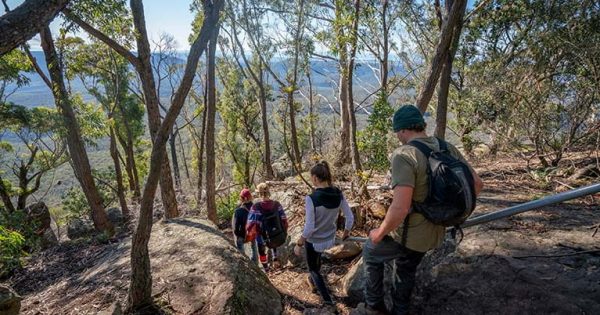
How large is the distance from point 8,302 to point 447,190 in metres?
3.95

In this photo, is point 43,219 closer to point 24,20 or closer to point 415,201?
point 24,20

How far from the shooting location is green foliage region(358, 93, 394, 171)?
5.74 meters

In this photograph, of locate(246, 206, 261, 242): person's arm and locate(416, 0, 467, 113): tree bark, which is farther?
locate(416, 0, 467, 113): tree bark

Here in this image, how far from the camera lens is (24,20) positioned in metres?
2.44

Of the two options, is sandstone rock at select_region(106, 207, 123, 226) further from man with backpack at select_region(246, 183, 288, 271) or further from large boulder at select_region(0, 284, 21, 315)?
large boulder at select_region(0, 284, 21, 315)

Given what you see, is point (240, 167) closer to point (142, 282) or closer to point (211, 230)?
point (211, 230)

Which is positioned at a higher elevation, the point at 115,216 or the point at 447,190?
the point at 447,190

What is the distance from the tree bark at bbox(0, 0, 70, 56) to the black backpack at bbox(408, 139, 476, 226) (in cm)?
276

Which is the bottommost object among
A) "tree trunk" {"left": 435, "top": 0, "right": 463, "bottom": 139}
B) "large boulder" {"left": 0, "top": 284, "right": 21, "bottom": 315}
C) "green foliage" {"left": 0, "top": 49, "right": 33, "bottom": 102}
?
"large boulder" {"left": 0, "top": 284, "right": 21, "bottom": 315}

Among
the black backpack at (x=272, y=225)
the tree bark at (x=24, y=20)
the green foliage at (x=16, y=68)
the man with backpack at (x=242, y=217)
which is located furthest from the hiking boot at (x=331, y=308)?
the green foliage at (x=16, y=68)

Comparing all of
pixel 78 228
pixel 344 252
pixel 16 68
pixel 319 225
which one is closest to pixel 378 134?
pixel 344 252

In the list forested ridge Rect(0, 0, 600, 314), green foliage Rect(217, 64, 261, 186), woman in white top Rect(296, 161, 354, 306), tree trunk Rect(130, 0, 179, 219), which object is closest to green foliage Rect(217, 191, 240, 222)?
forested ridge Rect(0, 0, 600, 314)

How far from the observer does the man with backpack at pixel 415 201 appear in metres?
2.48

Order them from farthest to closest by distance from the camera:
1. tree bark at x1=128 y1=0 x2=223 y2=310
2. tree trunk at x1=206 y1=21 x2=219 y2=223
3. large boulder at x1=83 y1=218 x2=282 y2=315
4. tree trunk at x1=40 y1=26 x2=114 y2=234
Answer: tree trunk at x1=40 y1=26 x2=114 y2=234
tree trunk at x1=206 y1=21 x2=219 y2=223
large boulder at x1=83 y1=218 x2=282 y2=315
tree bark at x1=128 y1=0 x2=223 y2=310
